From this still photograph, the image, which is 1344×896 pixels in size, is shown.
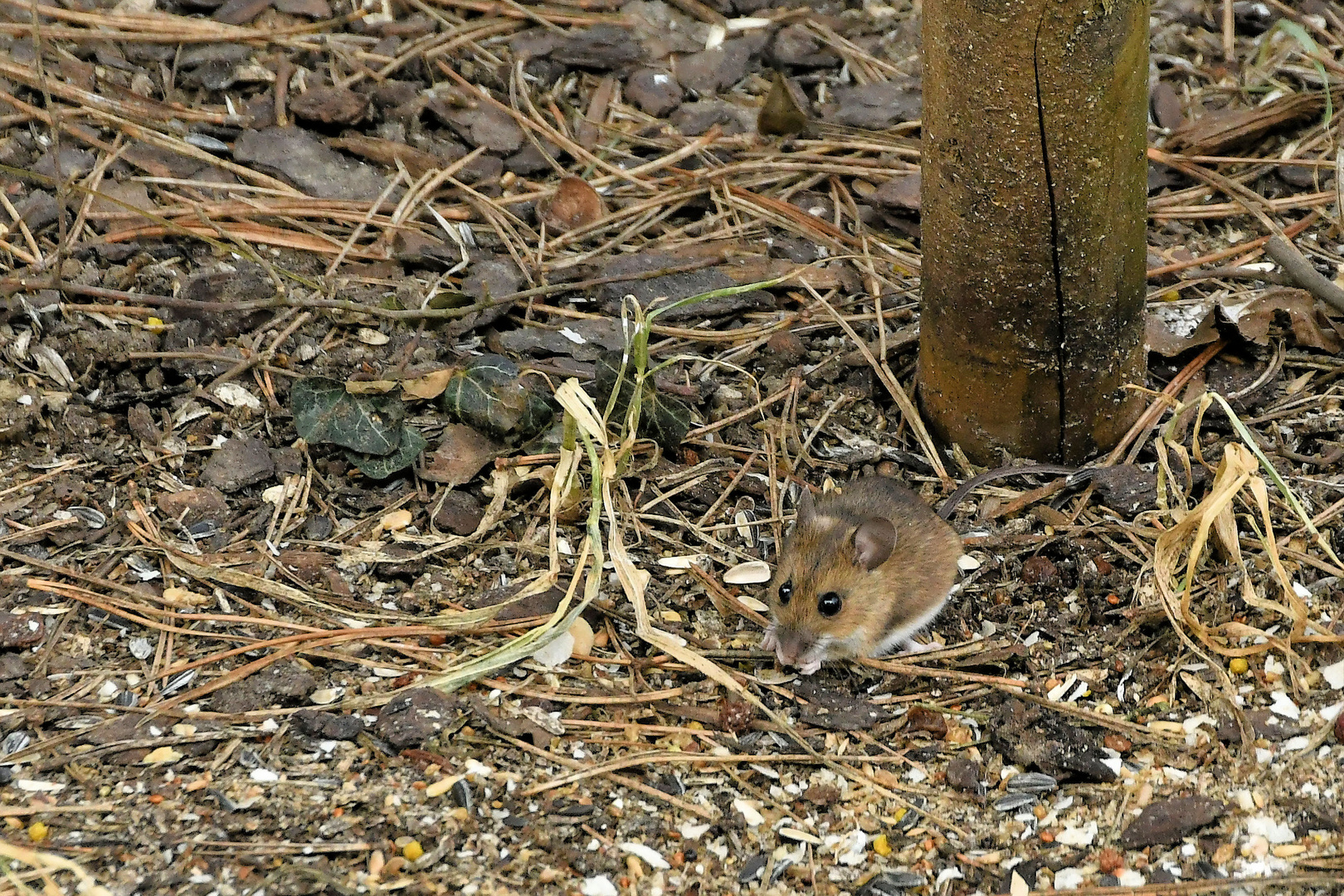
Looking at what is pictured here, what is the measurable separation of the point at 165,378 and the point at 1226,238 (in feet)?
12.2

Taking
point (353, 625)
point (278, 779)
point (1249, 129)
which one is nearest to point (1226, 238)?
point (1249, 129)

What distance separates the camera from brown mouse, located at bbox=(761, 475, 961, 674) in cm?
360

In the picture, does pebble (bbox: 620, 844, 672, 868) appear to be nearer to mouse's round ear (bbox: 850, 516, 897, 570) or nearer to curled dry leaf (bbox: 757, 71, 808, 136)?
mouse's round ear (bbox: 850, 516, 897, 570)

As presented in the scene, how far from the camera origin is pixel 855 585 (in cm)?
371

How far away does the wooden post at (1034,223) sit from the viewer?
11.6ft

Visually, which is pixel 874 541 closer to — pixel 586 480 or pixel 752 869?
pixel 586 480

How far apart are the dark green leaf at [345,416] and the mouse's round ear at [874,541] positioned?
137cm

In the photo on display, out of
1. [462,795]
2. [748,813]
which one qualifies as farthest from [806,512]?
[462,795]

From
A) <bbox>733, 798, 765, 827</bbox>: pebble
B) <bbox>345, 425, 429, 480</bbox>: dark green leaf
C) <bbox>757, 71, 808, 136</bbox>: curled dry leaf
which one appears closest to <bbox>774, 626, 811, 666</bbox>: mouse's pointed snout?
<bbox>733, 798, 765, 827</bbox>: pebble

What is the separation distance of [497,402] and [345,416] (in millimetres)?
443

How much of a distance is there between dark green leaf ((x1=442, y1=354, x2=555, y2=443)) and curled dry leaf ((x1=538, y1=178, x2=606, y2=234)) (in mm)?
1076

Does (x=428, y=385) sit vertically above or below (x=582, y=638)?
above

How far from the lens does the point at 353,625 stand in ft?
11.5

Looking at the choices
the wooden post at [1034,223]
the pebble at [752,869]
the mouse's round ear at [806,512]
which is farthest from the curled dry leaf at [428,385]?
the pebble at [752,869]
